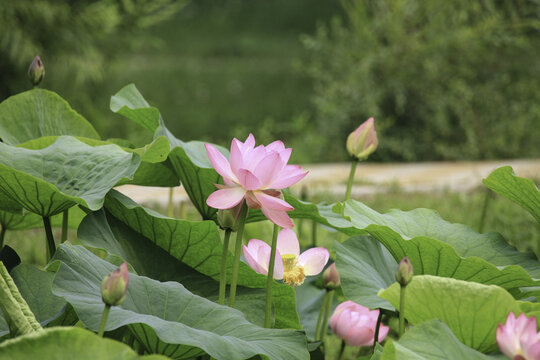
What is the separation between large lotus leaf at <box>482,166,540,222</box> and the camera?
36.3 inches

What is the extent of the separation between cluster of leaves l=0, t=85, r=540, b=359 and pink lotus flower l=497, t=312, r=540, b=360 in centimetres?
6

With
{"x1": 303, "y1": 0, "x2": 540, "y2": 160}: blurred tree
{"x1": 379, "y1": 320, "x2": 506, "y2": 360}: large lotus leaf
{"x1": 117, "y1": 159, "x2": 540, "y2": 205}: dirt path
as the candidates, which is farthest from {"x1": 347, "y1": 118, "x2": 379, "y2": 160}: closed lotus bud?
{"x1": 303, "y1": 0, "x2": 540, "y2": 160}: blurred tree

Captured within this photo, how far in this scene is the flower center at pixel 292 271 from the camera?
0.91 m

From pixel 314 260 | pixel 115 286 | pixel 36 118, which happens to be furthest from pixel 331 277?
pixel 36 118

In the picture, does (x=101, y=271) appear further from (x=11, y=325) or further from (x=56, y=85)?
(x=56, y=85)

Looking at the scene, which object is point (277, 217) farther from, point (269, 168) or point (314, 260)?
point (314, 260)

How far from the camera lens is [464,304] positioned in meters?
0.72

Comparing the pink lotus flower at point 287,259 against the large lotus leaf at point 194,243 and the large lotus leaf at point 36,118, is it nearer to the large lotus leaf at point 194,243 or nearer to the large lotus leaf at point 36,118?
the large lotus leaf at point 194,243

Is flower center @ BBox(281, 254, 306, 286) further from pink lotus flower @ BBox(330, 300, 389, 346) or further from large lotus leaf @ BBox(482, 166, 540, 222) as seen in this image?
large lotus leaf @ BBox(482, 166, 540, 222)

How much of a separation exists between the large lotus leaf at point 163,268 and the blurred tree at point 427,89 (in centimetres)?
389

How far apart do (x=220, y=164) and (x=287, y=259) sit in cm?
24

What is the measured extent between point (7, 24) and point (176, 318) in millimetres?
4012

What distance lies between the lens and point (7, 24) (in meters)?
4.21

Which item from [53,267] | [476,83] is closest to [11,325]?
[53,267]
